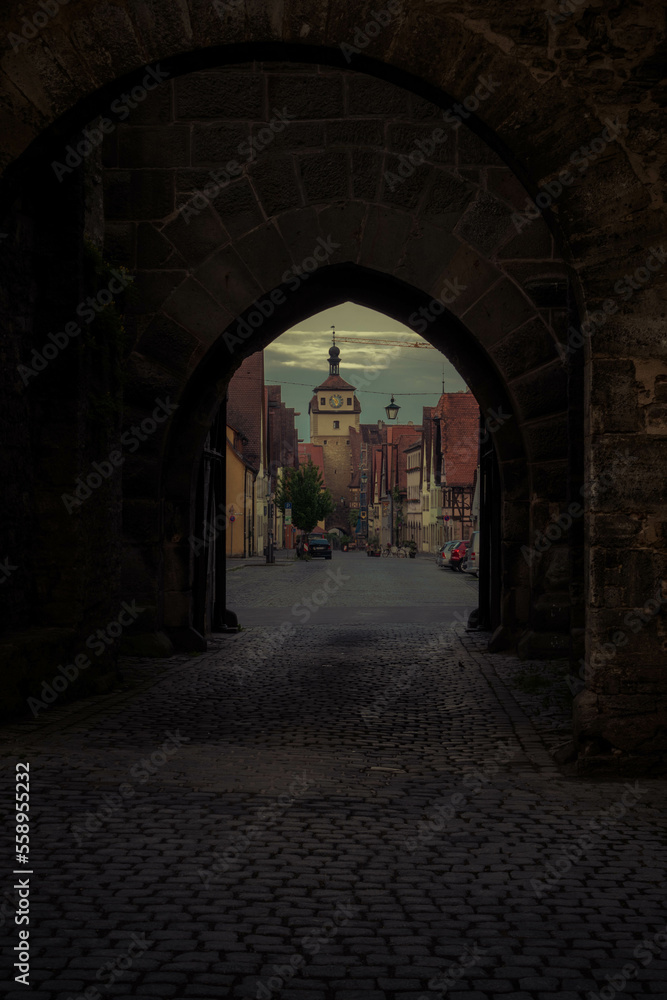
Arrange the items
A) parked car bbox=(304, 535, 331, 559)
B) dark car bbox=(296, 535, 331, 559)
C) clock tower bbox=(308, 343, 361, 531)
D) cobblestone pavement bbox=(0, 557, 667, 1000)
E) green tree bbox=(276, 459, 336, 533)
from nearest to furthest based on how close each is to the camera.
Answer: cobblestone pavement bbox=(0, 557, 667, 1000) → dark car bbox=(296, 535, 331, 559) → parked car bbox=(304, 535, 331, 559) → green tree bbox=(276, 459, 336, 533) → clock tower bbox=(308, 343, 361, 531)

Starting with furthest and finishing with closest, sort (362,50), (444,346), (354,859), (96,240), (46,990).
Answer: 1. (444,346)
2. (96,240)
3. (362,50)
4. (354,859)
5. (46,990)

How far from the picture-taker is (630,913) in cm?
353

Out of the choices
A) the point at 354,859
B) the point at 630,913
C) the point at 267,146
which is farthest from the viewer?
the point at 267,146

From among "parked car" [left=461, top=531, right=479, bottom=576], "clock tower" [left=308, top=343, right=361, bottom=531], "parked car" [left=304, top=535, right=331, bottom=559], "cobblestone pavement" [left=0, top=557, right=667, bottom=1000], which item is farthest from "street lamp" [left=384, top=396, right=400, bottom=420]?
"clock tower" [left=308, top=343, right=361, bottom=531]

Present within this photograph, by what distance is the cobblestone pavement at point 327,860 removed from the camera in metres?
3.06

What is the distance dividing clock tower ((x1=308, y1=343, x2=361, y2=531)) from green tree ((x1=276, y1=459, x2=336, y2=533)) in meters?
67.0

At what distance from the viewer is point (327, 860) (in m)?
4.11

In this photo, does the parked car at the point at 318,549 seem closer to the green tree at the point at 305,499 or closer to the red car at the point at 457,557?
the green tree at the point at 305,499

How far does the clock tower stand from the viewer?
135 meters

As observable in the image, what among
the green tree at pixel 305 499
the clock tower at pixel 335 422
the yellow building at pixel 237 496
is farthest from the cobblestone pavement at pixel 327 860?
the clock tower at pixel 335 422

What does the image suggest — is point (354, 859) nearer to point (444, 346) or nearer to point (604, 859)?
point (604, 859)

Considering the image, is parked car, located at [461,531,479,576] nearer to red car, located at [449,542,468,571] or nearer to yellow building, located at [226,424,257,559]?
red car, located at [449,542,468,571]

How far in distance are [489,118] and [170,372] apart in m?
6.01

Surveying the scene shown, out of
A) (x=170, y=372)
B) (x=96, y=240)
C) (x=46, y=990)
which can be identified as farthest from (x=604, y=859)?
(x=170, y=372)
